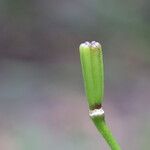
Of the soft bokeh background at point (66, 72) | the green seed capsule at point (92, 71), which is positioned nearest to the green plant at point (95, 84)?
the green seed capsule at point (92, 71)

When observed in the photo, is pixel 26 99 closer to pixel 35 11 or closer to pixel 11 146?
pixel 11 146

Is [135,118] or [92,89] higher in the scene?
[92,89]

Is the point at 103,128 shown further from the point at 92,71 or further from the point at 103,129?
the point at 92,71

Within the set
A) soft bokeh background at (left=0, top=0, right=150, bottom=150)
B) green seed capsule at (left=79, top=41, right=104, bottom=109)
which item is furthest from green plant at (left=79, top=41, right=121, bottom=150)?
soft bokeh background at (left=0, top=0, right=150, bottom=150)

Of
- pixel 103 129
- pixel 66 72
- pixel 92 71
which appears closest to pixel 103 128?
pixel 103 129

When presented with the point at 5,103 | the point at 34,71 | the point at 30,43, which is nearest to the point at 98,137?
the point at 5,103

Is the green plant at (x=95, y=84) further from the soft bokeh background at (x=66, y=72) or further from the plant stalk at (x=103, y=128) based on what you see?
the soft bokeh background at (x=66, y=72)

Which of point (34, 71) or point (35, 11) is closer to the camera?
point (34, 71)

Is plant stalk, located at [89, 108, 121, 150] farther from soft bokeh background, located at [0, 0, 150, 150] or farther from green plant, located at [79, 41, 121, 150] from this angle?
soft bokeh background, located at [0, 0, 150, 150]
